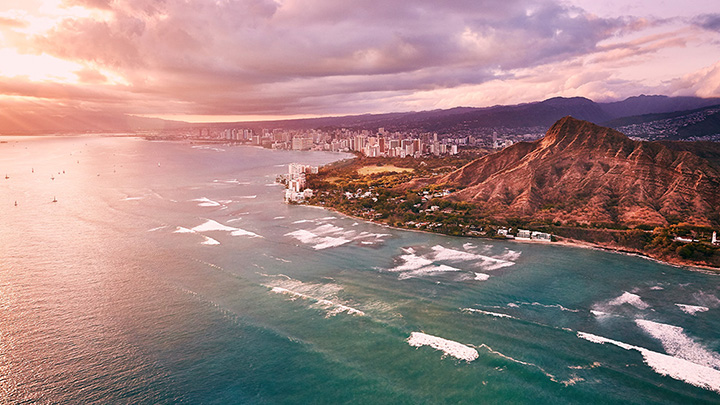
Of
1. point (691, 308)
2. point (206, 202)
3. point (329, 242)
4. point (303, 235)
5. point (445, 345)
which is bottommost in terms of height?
point (445, 345)

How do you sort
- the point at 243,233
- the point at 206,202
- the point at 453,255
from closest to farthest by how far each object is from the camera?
the point at 453,255
the point at 243,233
the point at 206,202

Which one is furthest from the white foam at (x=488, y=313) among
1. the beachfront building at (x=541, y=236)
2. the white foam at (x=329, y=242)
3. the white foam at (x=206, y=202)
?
the white foam at (x=206, y=202)

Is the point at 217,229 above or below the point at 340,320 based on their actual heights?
above

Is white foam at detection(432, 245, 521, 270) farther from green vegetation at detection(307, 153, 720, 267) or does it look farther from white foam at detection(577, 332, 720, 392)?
white foam at detection(577, 332, 720, 392)

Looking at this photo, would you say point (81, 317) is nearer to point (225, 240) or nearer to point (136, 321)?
point (136, 321)

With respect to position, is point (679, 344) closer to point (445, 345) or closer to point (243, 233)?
point (445, 345)

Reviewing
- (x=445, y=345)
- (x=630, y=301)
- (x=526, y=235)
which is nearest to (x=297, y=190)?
(x=526, y=235)

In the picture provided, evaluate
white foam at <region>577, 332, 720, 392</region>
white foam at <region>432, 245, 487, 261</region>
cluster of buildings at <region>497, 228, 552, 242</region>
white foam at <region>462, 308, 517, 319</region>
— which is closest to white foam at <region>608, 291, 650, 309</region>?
white foam at <region>577, 332, 720, 392</region>

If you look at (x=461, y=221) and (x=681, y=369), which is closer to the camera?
(x=681, y=369)
